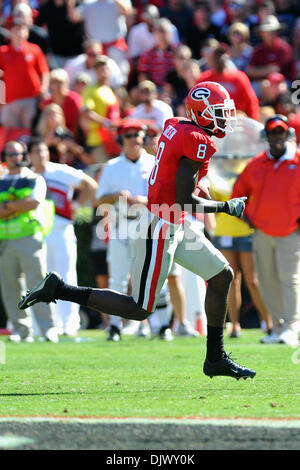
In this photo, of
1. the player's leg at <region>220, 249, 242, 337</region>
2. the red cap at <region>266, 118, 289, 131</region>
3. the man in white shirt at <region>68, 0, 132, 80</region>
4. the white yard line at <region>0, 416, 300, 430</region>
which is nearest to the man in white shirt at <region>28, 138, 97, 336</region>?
the player's leg at <region>220, 249, 242, 337</region>

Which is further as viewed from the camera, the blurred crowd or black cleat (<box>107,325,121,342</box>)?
the blurred crowd

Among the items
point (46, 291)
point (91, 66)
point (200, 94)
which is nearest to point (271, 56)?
point (91, 66)

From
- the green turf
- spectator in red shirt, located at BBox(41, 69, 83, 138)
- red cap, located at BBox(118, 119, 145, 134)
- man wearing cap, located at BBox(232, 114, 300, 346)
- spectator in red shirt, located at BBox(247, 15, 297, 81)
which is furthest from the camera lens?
spectator in red shirt, located at BBox(247, 15, 297, 81)

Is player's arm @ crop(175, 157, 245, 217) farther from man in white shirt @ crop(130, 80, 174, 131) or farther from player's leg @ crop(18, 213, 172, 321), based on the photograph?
man in white shirt @ crop(130, 80, 174, 131)

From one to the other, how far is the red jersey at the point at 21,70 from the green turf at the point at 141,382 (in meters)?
5.18

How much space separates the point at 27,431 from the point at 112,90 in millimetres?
10766

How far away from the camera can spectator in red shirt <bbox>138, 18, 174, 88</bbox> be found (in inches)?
632

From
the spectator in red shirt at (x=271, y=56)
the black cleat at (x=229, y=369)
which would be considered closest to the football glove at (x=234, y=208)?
the black cleat at (x=229, y=369)

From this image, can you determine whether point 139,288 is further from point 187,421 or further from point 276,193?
point 276,193

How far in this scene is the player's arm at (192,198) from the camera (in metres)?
6.97

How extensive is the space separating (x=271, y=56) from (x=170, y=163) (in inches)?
358

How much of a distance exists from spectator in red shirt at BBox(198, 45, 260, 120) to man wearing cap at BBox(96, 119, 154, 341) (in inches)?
93.7

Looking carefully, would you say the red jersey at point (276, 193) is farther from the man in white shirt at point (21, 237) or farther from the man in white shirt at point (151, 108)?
the man in white shirt at point (151, 108)

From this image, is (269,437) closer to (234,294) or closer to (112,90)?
(234,294)
